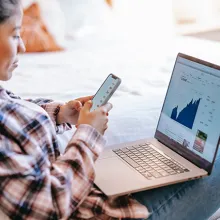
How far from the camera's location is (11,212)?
0.71 meters

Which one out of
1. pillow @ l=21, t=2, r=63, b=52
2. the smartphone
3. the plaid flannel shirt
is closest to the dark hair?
the plaid flannel shirt

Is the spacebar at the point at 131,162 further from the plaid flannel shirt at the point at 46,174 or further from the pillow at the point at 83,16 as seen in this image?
the pillow at the point at 83,16

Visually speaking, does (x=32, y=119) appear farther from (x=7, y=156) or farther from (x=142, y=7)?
(x=142, y=7)

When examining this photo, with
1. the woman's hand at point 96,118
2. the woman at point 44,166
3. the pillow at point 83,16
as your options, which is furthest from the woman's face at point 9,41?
the pillow at point 83,16

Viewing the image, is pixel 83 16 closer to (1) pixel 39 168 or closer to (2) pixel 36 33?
(2) pixel 36 33

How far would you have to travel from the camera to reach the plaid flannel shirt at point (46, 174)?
0.69 m

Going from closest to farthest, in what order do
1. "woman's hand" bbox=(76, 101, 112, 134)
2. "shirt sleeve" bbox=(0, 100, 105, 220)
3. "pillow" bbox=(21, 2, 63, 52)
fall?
"shirt sleeve" bbox=(0, 100, 105, 220), "woman's hand" bbox=(76, 101, 112, 134), "pillow" bbox=(21, 2, 63, 52)

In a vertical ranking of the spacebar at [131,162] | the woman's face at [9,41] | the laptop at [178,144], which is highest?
the woman's face at [9,41]

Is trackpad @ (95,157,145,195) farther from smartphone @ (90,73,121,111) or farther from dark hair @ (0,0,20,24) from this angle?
dark hair @ (0,0,20,24)

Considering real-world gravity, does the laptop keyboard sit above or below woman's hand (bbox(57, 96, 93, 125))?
below

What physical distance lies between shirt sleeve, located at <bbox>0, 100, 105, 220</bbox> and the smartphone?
0.12 m

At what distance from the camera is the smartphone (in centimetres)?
89

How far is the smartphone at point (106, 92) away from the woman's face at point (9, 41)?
0.21m

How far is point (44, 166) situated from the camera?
29.0 inches
